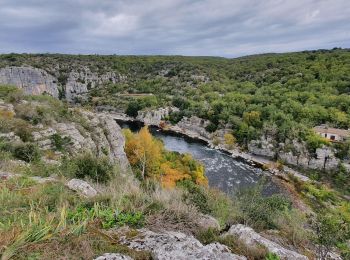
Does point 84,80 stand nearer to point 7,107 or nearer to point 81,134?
point 7,107

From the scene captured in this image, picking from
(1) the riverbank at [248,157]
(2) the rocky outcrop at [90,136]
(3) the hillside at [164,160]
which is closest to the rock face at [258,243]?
(3) the hillside at [164,160]

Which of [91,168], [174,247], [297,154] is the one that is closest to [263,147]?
[297,154]

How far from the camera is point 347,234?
10227mm

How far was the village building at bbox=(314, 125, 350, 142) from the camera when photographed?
184ft

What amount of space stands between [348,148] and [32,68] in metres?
93.0

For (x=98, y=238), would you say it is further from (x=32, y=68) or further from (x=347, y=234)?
(x=32, y=68)

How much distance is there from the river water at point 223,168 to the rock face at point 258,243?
29286 mm

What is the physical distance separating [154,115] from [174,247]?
81.2 metres

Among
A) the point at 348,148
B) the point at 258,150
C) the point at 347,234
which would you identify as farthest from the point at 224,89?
the point at 347,234

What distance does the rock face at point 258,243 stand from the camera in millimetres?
5696

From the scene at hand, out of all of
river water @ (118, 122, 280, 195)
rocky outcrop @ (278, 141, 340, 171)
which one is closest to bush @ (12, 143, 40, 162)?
river water @ (118, 122, 280, 195)

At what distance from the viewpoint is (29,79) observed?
10181cm

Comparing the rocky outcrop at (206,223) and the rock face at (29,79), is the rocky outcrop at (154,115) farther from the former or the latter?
the rocky outcrop at (206,223)

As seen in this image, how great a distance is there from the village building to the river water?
15.9 meters
